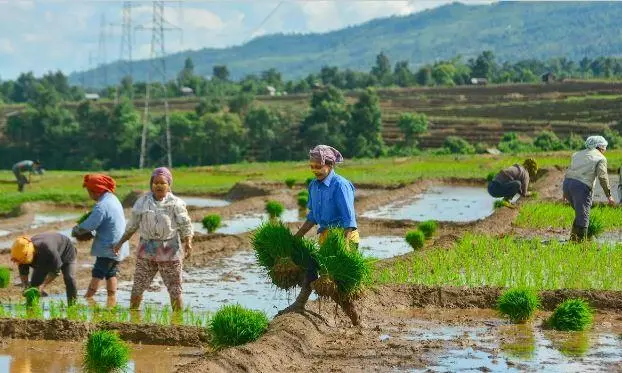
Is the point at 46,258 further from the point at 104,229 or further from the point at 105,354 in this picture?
the point at 105,354

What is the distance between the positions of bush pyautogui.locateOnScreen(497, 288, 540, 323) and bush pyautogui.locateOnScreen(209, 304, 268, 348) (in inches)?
104

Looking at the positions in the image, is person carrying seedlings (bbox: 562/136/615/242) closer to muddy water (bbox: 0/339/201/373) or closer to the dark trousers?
the dark trousers

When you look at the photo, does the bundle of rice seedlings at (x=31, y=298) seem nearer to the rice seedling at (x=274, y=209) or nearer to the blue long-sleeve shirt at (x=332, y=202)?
the blue long-sleeve shirt at (x=332, y=202)

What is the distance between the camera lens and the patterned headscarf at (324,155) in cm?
957

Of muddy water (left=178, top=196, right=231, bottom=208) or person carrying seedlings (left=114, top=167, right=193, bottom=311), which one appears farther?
muddy water (left=178, top=196, right=231, bottom=208)

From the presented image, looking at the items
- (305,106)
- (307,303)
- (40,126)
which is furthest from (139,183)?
(305,106)

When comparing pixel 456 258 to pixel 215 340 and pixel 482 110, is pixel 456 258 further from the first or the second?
pixel 482 110

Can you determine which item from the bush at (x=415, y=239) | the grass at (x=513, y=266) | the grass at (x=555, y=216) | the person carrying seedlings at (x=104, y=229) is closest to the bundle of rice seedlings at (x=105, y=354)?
the person carrying seedlings at (x=104, y=229)

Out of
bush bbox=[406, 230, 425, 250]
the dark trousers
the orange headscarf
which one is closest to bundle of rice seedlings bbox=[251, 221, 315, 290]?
the orange headscarf

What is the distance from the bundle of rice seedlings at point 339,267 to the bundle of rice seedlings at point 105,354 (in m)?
1.94

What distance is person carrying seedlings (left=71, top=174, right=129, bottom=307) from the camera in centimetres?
1164

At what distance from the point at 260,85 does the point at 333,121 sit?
2125 inches

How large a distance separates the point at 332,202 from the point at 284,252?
577mm

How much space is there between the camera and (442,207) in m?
25.5
